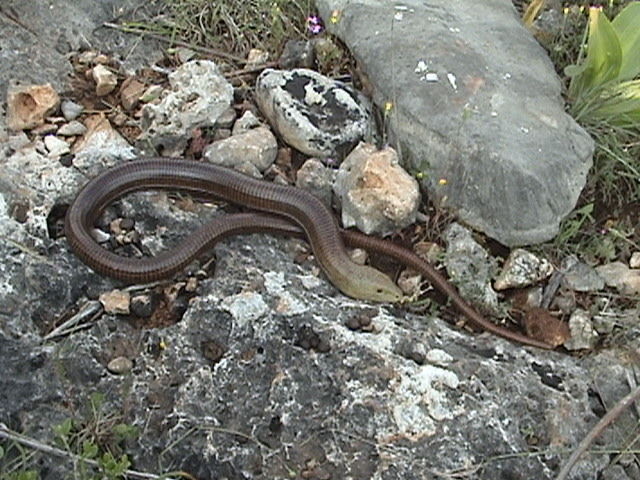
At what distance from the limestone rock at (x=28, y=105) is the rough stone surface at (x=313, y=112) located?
1145 millimetres

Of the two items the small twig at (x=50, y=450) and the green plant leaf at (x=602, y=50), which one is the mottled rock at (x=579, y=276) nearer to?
the green plant leaf at (x=602, y=50)

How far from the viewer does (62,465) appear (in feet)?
10.7

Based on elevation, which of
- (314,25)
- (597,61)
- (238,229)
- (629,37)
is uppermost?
(629,37)

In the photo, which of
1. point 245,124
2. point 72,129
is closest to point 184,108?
point 245,124

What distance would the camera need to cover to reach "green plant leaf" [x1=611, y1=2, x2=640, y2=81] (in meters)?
4.58

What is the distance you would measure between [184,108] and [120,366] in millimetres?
1634

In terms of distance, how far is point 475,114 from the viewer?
441 cm

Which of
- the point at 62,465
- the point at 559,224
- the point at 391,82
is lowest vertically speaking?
the point at 62,465

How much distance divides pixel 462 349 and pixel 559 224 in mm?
977

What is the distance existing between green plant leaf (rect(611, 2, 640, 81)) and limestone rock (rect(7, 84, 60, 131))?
10.1 feet

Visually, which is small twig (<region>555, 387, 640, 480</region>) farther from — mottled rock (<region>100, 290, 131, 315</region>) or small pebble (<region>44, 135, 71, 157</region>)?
small pebble (<region>44, 135, 71, 157</region>)

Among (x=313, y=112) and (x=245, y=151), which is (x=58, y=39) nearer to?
(x=245, y=151)

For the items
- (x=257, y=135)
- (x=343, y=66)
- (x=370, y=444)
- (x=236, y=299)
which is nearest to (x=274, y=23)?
(x=343, y=66)

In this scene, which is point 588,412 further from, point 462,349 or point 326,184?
point 326,184
